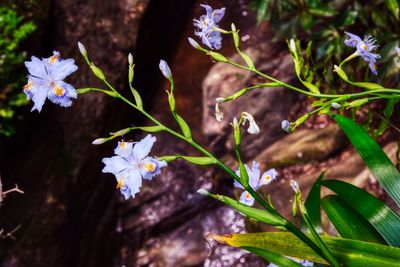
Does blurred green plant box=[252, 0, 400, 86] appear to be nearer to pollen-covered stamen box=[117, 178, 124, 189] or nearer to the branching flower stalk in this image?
the branching flower stalk

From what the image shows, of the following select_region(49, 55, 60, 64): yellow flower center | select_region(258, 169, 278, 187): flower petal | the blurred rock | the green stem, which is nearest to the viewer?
the green stem

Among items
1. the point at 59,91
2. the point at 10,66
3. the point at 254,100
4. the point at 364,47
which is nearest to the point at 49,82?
the point at 59,91

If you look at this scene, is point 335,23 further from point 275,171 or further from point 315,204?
point 275,171

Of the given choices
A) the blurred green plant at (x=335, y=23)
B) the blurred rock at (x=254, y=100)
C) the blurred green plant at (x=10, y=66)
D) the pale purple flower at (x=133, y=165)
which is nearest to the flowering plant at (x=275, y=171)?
the pale purple flower at (x=133, y=165)

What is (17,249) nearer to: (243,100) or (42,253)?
(42,253)

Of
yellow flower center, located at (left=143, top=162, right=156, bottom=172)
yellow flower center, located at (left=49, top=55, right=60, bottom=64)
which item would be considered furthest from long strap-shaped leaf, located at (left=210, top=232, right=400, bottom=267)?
yellow flower center, located at (left=49, top=55, right=60, bottom=64)

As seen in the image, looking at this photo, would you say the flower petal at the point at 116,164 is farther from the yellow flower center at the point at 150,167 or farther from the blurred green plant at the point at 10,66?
the blurred green plant at the point at 10,66
